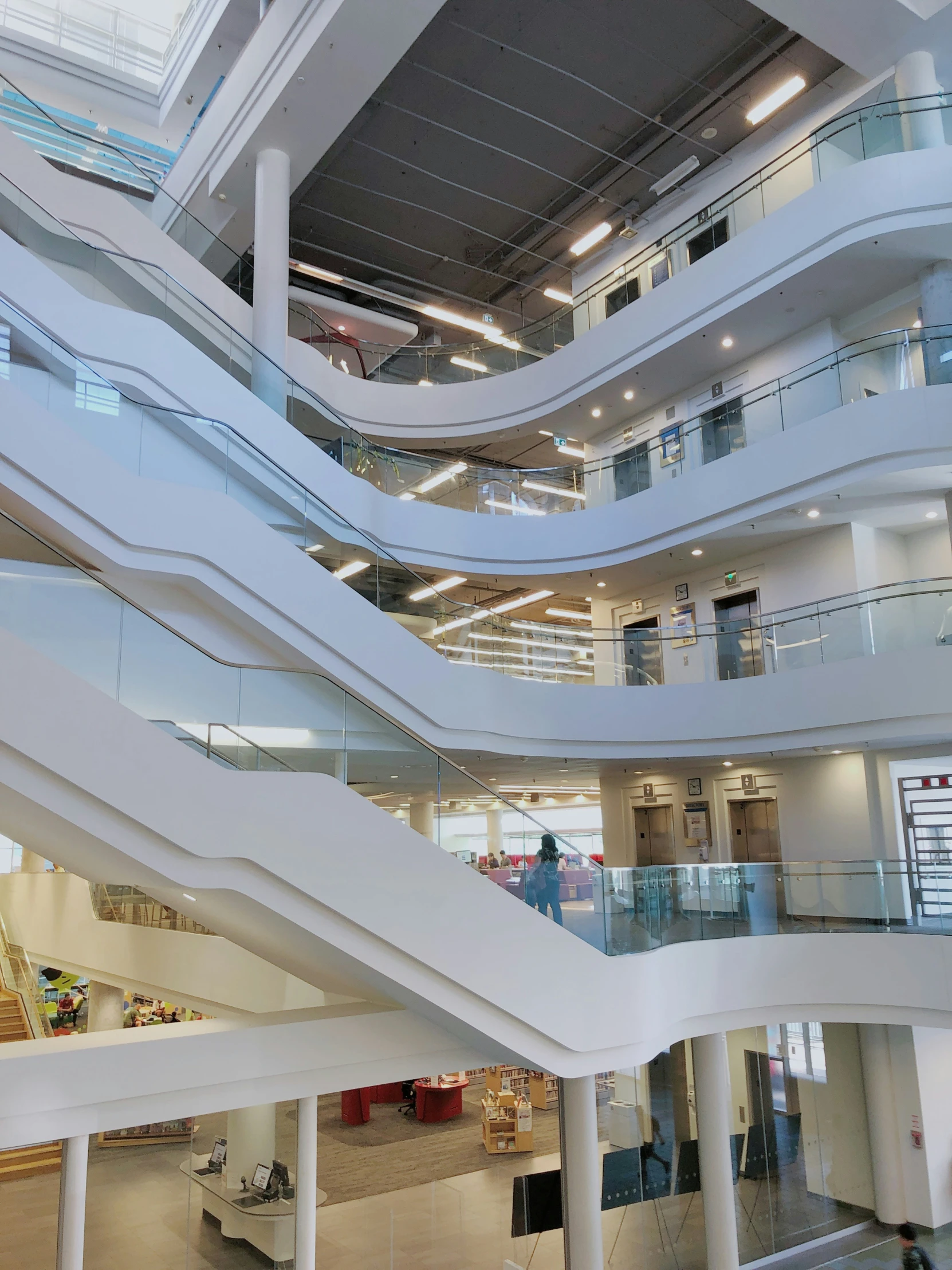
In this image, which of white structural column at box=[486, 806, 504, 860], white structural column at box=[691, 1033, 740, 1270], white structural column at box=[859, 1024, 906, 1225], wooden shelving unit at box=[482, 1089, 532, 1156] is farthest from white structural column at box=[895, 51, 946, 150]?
wooden shelving unit at box=[482, 1089, 532, 1156]

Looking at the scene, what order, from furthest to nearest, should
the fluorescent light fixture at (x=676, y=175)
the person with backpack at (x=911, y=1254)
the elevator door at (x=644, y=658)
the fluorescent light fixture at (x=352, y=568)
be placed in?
1. the fluorescent light fixture at (x=676, y=175)
2. the elevator door at (x=644, y=658)
3. the fluorescent light fixture at (x=352, y=568)
4. the person with backpack at (x=911, y=1254)

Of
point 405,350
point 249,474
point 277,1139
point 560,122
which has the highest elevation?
point 560,122

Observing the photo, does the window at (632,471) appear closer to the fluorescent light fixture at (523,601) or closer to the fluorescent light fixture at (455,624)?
the fluorescent light fixture at (523,601)

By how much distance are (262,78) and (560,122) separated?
460 centimetres

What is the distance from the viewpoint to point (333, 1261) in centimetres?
770

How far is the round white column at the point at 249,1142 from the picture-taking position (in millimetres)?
7125

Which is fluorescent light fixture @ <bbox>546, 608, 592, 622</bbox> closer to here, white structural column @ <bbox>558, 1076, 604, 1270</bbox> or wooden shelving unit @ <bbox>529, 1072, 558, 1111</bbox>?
wooden shelving unit @ <bbox>529, 1072, 558, 1111</bbox>

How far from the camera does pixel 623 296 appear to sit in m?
15.8

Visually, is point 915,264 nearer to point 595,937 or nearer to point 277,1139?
point 595,937

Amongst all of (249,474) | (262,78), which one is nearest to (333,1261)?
(249,474)

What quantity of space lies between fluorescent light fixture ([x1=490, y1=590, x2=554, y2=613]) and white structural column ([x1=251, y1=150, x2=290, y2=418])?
6.66 metres

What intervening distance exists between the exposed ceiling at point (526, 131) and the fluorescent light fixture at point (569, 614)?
6.71 meters

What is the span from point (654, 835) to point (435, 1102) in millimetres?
5396

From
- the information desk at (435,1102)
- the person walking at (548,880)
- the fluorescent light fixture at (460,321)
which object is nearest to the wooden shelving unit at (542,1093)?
the information desk at (435,1102)
